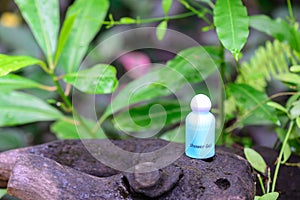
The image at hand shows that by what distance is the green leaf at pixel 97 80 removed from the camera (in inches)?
34.4

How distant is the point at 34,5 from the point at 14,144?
83 cm

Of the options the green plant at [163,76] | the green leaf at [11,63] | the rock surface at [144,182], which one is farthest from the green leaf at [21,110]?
the rock surface at [144,182]

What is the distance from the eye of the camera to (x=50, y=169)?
0.74 metres

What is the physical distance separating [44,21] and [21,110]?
0.22 metres

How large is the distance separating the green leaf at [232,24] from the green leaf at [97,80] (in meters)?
0.21

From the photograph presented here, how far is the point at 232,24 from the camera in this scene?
812mm

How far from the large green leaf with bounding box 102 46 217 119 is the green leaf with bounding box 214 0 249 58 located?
0.57ft

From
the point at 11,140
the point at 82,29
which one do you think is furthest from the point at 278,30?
the point at 11,140

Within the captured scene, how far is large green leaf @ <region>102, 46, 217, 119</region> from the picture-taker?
998mm

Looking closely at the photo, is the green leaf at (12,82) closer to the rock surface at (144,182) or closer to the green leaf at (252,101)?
A: the rock surface at (144,182)

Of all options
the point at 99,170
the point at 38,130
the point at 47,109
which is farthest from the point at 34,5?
the point at 38,130

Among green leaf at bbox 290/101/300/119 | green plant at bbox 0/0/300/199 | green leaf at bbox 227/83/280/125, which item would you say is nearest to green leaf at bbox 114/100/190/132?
green plant at bbox 0/0/300/199

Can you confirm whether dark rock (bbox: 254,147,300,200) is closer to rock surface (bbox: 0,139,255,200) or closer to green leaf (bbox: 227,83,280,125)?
green leaf (bbox: 227,83,280,125)

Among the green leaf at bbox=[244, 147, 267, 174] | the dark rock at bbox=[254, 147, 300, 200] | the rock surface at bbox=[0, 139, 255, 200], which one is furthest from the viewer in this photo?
the dark rock at bbox=[254, 147, 300, 200]
